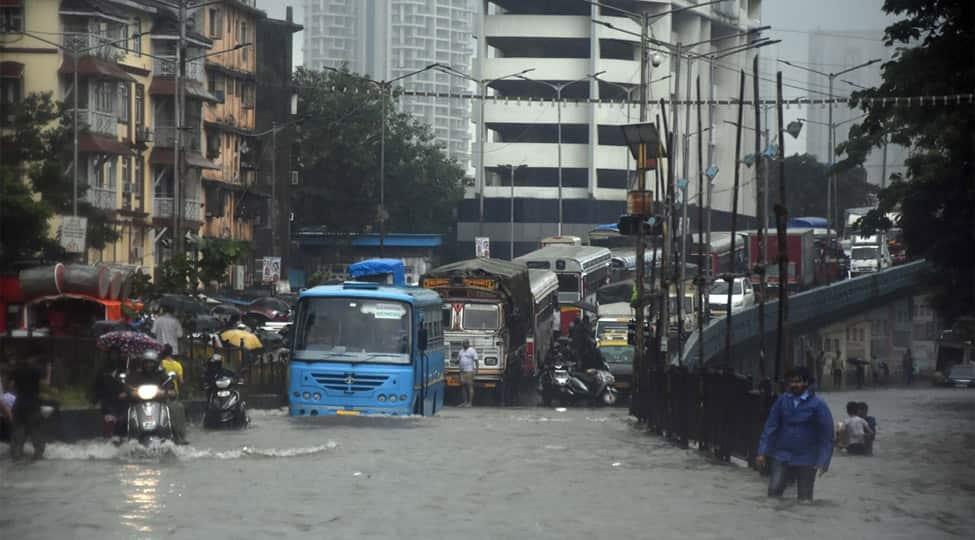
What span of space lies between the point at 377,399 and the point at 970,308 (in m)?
19.2

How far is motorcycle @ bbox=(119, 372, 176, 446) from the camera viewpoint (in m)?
20.5

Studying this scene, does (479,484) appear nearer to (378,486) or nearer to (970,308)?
(378,486)

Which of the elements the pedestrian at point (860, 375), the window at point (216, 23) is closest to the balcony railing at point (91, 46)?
the window at point (216, 23)

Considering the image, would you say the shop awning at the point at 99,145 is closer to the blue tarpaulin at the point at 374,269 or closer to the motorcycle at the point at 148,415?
the blue tarpaulin at the point at 374,269

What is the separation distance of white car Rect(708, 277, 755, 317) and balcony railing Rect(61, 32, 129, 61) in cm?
2796

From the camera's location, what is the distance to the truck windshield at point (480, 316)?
41.2m

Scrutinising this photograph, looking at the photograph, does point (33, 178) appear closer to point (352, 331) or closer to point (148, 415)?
point (148, 415)

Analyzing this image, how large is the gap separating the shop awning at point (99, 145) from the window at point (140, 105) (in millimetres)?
5022

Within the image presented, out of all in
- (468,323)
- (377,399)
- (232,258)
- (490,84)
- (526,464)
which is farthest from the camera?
(490,84)

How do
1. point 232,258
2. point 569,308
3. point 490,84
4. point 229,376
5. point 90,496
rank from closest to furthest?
point 90,496
point 229,376
point 232,258
point 569,308
point 490,84

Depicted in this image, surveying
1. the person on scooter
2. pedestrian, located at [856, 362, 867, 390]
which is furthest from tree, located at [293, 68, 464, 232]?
the person on scooter

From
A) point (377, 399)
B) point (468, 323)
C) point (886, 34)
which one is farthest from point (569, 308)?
point (377, 399)

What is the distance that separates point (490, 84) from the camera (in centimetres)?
10281

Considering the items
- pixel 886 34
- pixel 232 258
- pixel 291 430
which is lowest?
pixel 291 430
